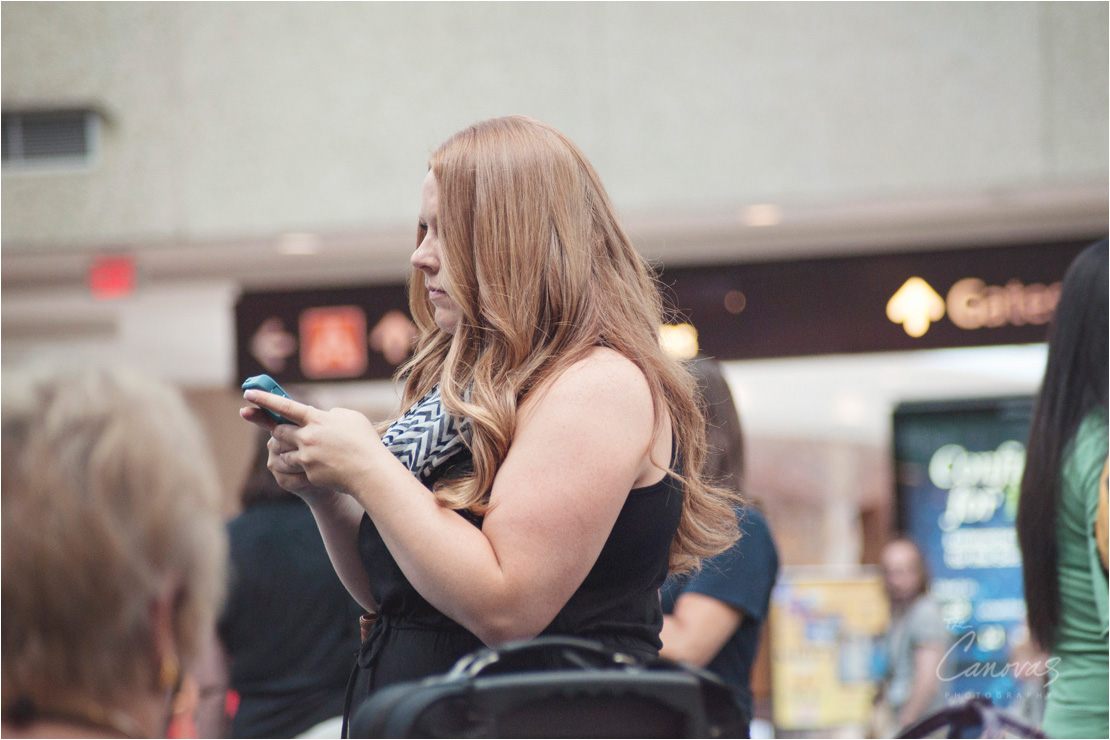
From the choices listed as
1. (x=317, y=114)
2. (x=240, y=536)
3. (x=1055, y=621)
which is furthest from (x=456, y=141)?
(x=317, y=114)

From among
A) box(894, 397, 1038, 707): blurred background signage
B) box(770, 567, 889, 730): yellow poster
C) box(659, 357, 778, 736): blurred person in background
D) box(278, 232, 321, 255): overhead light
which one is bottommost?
box(770, 567, 889, 730): yellow poster

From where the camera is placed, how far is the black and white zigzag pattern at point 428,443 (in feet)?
4.33

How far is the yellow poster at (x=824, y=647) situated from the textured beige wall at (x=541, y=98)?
7.71ft

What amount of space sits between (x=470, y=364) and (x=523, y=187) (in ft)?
0.83

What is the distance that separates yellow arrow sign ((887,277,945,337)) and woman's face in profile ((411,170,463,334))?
13.3 ft

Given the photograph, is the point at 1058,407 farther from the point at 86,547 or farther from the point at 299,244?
the point at 299,244

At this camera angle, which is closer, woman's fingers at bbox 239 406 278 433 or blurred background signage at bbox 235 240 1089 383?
woman's fingers at bbox 239 406 278 433

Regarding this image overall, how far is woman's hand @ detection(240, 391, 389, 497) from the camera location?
3.91ft

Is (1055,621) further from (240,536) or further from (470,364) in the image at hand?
(240,536)

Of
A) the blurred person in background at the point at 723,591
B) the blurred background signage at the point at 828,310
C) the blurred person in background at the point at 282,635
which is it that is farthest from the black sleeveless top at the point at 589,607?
the blurred background signage at the point at 828,310

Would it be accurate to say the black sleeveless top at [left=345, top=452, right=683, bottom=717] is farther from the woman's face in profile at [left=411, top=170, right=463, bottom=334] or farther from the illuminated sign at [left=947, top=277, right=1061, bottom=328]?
the illuminated sign at [left=947, top=277, right=1061, bottom=328]

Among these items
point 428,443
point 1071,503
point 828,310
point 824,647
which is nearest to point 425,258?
point 428,443

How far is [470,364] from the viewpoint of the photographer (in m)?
1.41

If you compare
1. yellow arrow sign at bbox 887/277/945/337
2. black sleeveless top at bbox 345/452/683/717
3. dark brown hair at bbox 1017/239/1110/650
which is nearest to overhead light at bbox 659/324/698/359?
yellow arrow sign at bbox 887/277/945/337
